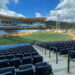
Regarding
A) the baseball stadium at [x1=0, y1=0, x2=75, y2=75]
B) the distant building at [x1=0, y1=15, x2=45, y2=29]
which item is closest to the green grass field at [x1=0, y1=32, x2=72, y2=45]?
the baseball stadium at [x1=0, y1=0, x2=75, y2=75]

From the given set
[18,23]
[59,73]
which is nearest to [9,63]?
[59,73]

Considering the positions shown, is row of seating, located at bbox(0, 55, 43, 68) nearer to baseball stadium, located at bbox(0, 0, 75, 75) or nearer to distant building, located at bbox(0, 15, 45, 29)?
baseball stadium, located at bbox(0, 0, 75, 75)

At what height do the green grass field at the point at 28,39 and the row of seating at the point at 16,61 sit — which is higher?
the green grass field at the point at 28,39

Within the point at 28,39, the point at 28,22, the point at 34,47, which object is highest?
the point at 28,22

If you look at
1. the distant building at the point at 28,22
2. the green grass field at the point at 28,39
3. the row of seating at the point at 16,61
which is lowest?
the row of seating at the point at 16,61

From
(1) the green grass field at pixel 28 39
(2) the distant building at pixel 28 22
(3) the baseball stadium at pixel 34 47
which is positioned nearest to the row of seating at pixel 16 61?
(3) the baseball stadium at pixel 34 47

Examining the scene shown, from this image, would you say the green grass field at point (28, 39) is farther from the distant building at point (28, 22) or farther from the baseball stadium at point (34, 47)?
the distant building at point (28, 22)

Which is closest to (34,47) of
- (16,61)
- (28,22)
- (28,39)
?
(16,61)

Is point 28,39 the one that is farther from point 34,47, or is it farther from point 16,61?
point 16,61

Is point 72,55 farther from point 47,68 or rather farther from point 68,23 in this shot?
point 68,23

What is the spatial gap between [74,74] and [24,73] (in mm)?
2222

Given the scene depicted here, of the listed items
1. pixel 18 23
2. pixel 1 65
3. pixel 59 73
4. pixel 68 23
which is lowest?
pixel 59 73

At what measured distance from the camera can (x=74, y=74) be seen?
388 centimetres

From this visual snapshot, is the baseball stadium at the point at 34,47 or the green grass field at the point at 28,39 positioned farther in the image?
the green grass field at the point at 28,39
